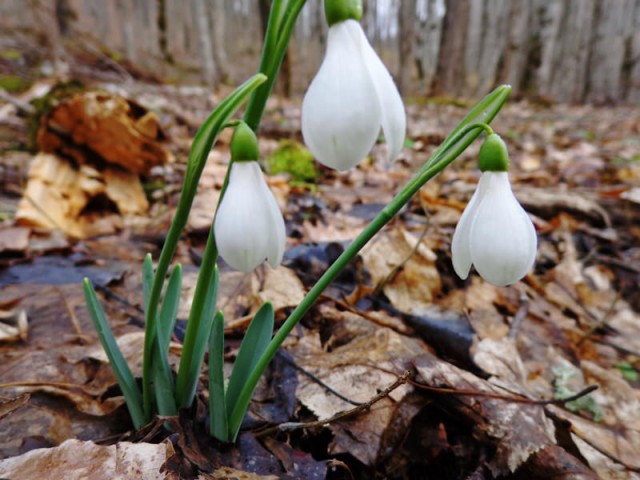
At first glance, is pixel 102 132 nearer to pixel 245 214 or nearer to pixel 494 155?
pixel 245 214

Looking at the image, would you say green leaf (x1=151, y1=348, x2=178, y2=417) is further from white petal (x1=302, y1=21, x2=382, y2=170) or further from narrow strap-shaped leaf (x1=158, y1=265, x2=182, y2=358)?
white petal (x1=302, y1=21, x2=382, y2=170)

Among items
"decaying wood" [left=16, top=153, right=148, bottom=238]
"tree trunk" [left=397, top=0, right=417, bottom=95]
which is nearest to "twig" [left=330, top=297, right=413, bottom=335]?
"decaying wood" [left=16, top=153, right=148, bottom=238]

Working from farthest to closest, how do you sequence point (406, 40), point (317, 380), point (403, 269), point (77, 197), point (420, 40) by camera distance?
point (420, 40) → point (406, 40) → point (77, 197) → point (403, 269) → point (317, 380)

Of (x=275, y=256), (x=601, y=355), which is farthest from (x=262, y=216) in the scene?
(x=601, y=355)

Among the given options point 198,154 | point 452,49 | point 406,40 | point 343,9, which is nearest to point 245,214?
point 198,154

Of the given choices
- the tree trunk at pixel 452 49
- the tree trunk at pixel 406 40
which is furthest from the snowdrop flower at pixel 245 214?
the tree trunk at pixel 452 49

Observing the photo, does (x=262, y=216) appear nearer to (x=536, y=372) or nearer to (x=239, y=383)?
(x=239, y=383)

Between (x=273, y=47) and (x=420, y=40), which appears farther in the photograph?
(x=420, y=40)
